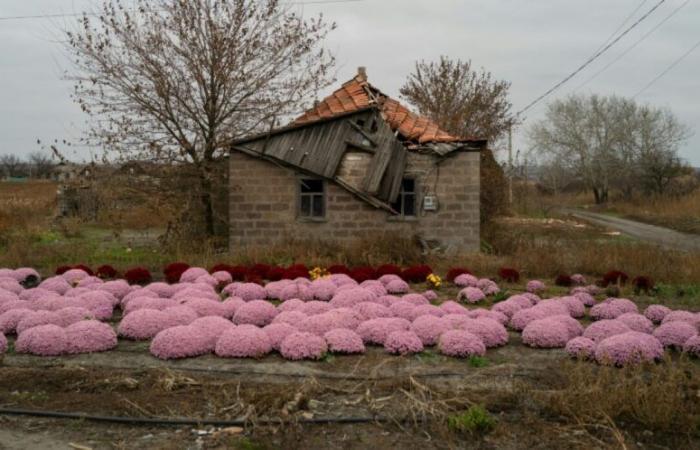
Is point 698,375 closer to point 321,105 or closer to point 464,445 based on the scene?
point 464,445

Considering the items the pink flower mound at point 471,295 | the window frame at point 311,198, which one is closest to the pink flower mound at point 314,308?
the pink flower mound at point 471,295

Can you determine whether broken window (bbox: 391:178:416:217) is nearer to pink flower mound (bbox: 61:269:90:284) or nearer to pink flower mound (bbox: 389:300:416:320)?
pink flower mound (bbox: 61:269:90:284)

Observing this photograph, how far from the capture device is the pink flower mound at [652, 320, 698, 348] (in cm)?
705

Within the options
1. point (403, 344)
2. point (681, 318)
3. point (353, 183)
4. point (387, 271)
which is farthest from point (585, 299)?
point (353, 183)

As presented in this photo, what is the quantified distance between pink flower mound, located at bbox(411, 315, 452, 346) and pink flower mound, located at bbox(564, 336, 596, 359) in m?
1.27

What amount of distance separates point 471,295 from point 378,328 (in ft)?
9.23

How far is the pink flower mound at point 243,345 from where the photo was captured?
676 cm

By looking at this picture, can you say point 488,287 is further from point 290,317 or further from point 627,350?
point 627,350

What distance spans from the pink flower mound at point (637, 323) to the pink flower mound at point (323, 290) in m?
3.92

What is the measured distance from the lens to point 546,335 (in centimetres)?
725

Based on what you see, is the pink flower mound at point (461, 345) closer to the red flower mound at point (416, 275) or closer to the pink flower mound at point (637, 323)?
the pink flower mound at point (637, 323)

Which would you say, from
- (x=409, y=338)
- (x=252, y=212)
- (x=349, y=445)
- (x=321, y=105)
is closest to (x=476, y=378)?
(x=409, y=338)

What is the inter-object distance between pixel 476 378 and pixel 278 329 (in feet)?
7.18

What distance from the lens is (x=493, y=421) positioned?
190 inches
